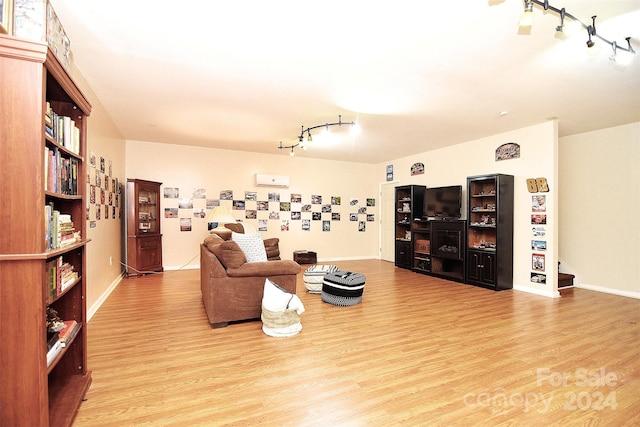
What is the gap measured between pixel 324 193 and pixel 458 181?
129 inches

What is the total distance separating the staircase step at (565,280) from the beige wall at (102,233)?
7.00m

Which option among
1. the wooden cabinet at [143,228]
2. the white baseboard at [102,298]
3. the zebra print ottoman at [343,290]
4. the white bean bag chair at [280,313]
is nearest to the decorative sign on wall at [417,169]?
the zebra print ottoman at [343,290]

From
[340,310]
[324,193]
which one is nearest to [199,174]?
[324,193]

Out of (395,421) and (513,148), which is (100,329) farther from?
(513,148)

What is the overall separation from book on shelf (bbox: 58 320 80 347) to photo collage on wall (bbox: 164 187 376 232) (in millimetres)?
4913

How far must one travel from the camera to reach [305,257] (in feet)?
24.2

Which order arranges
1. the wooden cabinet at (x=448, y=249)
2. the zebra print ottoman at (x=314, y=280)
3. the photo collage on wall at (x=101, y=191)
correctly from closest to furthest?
the photo collage on wall at (x=101, y=191) < the zebra print ottoman at (x=314, y=280) < the wooden cabinet at (x=448, y=249)

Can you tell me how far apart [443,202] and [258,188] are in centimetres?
416

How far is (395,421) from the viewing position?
5.89 ft

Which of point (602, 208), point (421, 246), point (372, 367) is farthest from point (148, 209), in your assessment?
point (602, 208)

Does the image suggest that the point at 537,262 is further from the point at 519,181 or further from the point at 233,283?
the point at 233,283

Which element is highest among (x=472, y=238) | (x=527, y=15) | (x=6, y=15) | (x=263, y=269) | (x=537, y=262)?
(x=527, y=15)

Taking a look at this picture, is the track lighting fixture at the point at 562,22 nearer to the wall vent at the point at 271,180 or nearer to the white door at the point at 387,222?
the white door at the point at 387,222

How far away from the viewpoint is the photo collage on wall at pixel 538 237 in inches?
189
